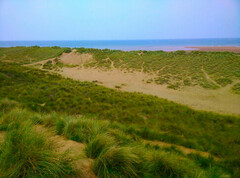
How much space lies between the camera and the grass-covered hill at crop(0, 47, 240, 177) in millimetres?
2523

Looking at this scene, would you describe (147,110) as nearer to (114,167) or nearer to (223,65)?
(114,167)

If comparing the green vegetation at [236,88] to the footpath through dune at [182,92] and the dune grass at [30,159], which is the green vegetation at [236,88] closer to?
the footpath through dune at [182,92]

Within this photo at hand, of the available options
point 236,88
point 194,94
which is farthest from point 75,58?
point 236,88

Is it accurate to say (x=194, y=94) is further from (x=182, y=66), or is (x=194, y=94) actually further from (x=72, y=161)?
(x=72, y=161)

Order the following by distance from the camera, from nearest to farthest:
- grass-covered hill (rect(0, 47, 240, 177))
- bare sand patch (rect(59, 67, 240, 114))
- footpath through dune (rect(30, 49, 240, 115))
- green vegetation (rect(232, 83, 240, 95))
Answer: grass-covered hill (rect(0, 47, 240, 177))
bare sand patch (rect(59, 67, 240, 114))
footpath through dune (rect(30, 49, 240, 115))
green vegetation (rect(232, 83, 240, 95))

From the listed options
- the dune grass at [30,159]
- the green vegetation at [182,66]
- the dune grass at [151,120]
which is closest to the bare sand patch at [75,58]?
the green vegetation at [182,66]

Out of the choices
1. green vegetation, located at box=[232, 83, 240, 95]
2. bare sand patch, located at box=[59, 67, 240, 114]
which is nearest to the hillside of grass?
bare sand patch, located at box=[59, 67, 240, 114]

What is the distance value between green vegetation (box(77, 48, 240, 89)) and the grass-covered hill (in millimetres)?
9200

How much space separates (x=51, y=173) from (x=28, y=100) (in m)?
6.88

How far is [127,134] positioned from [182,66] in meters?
20.8

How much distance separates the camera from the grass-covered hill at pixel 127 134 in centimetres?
252

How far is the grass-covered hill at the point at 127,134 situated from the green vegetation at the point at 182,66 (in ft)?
30.2

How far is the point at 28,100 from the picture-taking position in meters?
7.86

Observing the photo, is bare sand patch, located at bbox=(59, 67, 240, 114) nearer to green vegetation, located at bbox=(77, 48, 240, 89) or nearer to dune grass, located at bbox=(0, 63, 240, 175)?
green vegetation, located at bbox=(77, 48, 240, 89)
